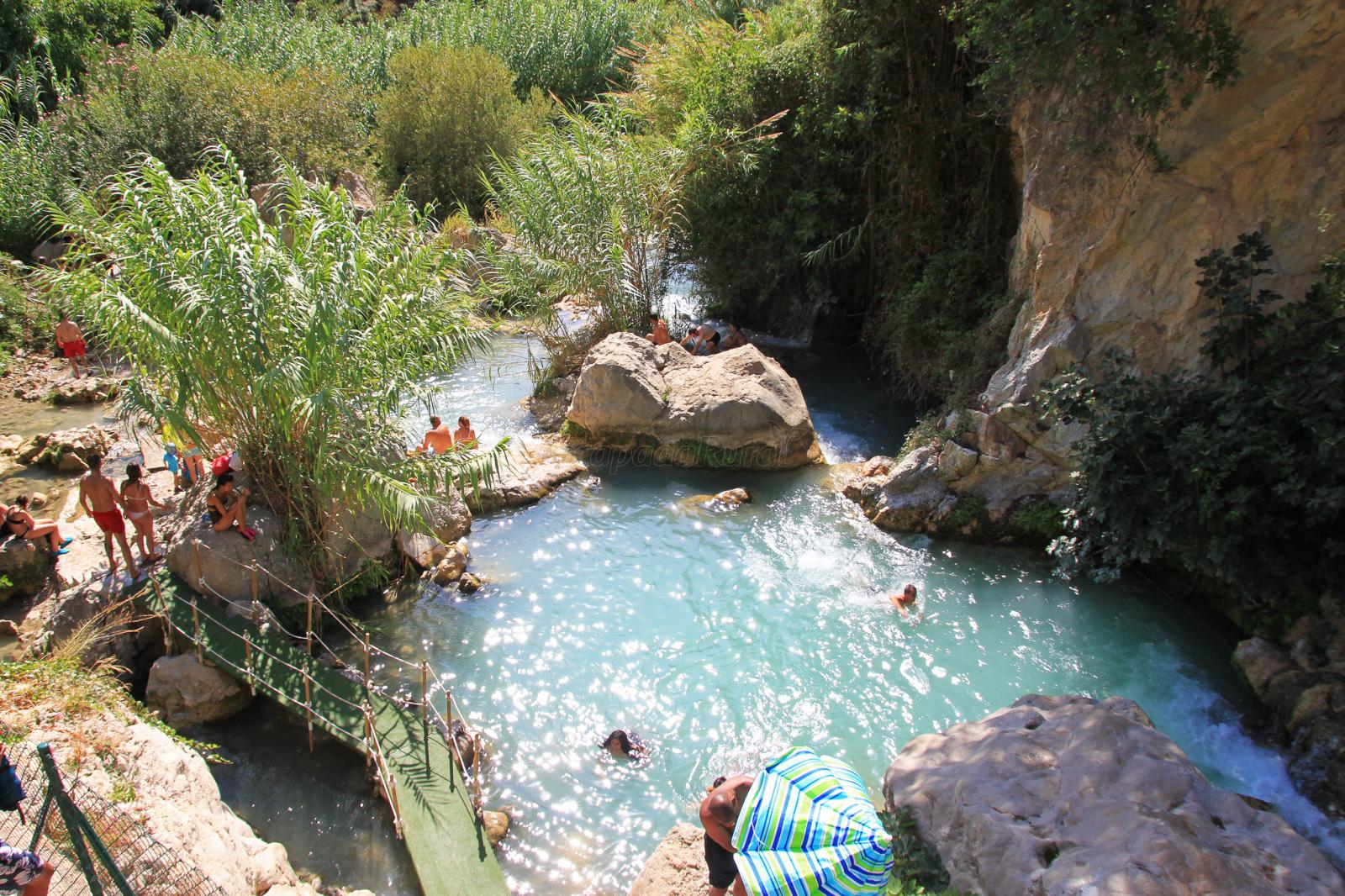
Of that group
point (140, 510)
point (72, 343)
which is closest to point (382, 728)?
point (140, 510)

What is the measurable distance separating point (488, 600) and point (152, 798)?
398cm

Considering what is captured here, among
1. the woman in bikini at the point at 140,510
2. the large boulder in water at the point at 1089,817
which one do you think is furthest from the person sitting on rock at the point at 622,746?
the woman in bikini at the point at 140,510

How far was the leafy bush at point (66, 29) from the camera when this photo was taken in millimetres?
25047

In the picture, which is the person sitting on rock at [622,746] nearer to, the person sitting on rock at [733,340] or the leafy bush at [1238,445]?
the leafy bush at [1238,445]

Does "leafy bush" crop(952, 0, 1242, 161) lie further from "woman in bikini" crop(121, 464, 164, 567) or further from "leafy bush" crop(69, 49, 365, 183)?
"leafy bush" crop(69, 49, 365, 183)

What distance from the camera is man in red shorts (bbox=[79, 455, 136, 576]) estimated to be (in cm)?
825

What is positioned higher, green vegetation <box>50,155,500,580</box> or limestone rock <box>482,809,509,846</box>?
green vegetation <box>50,155,500,580</box>

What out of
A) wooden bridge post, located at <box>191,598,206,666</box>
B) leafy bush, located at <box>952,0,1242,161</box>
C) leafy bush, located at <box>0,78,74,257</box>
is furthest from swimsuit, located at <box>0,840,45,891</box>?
leafy bush, located at <box>0,78,74,257</box>

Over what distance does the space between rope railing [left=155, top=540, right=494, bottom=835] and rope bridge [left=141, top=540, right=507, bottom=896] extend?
0.01 metres

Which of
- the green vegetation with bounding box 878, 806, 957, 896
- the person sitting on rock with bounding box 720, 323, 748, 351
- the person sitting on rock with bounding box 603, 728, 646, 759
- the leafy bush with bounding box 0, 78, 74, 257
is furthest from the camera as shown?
the leafy bush with bounding box 0, 78, 74, 257

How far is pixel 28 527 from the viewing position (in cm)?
868

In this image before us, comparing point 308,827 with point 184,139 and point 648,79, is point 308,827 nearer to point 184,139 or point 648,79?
point 648,79

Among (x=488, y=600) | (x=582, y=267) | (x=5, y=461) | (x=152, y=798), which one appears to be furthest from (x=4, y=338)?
(x=152, y=798)

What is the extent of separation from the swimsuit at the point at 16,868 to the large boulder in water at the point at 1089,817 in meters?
5.06
